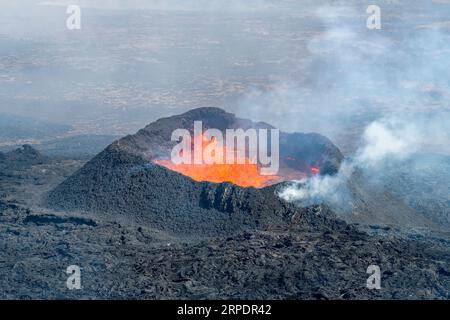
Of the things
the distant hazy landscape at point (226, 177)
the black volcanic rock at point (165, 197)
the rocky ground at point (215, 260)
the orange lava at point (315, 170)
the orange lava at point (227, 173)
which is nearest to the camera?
the rocky ground at point (215, 260)

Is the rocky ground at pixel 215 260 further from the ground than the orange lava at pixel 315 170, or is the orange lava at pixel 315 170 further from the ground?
the orange lava at pixel 315 170

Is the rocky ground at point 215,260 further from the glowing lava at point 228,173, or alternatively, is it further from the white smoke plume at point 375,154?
the glowing lava at point 228,173

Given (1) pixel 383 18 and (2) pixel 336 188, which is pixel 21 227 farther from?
(1) pixel 383 18

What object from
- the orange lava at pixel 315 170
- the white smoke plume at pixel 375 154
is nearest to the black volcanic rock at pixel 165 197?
the orange lava at pixel 315 170

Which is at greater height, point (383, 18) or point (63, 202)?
point (383, 18)

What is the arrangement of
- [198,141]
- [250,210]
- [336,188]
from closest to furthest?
[250,210]
[336,188]
[198,141]

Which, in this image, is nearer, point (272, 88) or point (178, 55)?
point (272, 88)
